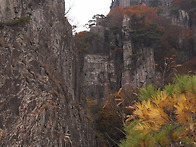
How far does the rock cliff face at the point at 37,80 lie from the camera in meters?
6.50

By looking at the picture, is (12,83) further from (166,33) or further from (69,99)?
(166,33)

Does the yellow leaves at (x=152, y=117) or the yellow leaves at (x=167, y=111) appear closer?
the yellow leaves at (x=167, y=111)

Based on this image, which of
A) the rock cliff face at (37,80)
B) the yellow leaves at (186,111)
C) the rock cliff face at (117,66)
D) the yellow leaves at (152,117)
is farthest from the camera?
the rock cliff face at (117,66)

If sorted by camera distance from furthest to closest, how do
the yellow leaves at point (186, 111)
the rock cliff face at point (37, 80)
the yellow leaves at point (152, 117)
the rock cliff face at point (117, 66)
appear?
the rock cliff face at point (117, 66) < the rock cliff face at point (37, 80) < the yellow leaves at point (152, 117) < the yellow leaves at point (186, 111)

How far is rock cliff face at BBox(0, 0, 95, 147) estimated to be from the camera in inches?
256

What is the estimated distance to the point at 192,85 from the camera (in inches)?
98.1

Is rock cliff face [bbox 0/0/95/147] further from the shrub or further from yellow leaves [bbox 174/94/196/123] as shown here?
yellow leaves [bbox 174/94/196/123]

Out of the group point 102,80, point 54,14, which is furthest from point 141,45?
point 54,14

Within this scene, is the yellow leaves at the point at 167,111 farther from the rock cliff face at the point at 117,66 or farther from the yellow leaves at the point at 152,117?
the rock cliff face at the point at 117,66

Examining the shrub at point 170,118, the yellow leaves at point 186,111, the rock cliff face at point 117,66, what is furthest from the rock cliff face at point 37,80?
the rock cliff face at point 117,66

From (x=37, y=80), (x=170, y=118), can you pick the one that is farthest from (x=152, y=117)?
(x=37, y=80)

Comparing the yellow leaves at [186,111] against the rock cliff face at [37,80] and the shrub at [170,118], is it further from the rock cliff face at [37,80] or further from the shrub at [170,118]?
the rock cliff face at [37,80]

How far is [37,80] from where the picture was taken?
771 centimetres

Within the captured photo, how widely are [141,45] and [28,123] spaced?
70.4 feet
